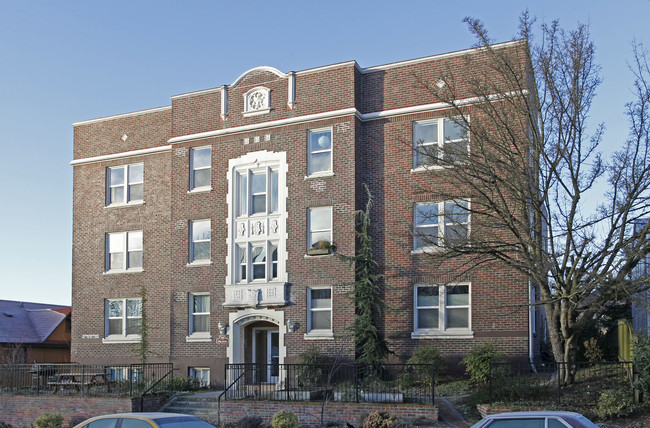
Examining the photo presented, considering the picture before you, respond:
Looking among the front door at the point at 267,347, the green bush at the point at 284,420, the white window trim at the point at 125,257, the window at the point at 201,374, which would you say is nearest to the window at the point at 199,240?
the white window trim at the point at 125,257

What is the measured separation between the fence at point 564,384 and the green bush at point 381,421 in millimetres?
2395

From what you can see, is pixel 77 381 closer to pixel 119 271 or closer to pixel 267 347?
pixel 119 271

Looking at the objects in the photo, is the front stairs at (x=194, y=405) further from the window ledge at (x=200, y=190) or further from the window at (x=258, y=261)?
the window ledge at (x=200, y=190)

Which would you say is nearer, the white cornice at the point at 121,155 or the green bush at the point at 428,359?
the green bush at the point at 428,359

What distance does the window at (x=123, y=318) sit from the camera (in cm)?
2842

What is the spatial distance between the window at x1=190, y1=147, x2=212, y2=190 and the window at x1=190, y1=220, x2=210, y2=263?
1403 millimetres

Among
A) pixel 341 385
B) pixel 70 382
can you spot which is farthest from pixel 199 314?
pixel 341 385

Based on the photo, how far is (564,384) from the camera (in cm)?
1767

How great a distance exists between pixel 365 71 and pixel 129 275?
1263cm

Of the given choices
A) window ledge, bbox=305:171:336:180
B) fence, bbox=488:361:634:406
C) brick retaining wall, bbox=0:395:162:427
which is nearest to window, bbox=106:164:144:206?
window ledge, bbox=305:171:336:180

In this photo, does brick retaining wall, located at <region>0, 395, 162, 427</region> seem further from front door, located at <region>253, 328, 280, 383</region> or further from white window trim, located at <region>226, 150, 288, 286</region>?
white window trim, located at <region>226, 150, 288, 286</region>

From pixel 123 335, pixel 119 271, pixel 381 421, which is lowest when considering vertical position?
pixel 381 421

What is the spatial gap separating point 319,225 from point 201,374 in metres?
7.06

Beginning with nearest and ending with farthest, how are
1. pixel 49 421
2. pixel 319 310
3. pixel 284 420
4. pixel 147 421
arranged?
pixel 147 421 < pixel 284 420 < pixel 49 421 < pixel 319 310
